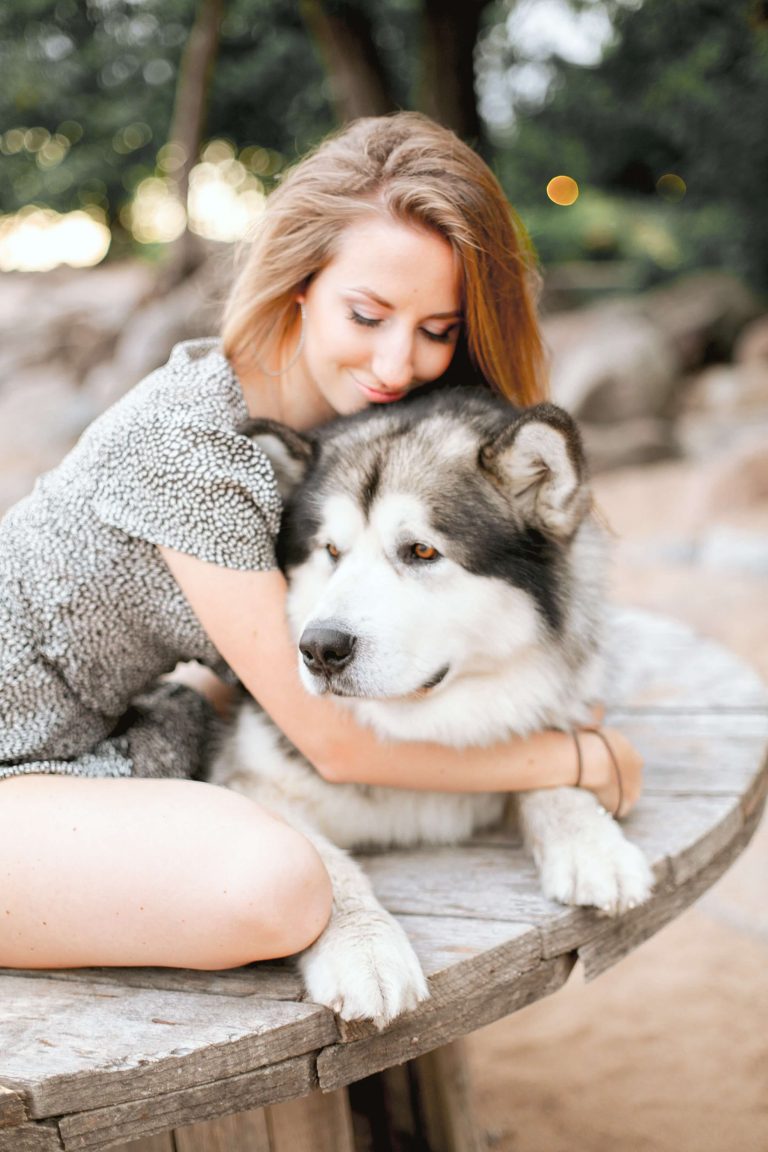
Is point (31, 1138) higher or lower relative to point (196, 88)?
lower

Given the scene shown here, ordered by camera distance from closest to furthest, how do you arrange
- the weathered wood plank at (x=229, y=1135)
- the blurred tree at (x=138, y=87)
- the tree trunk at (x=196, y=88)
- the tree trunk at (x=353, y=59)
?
the weathered wood plank at (x=229, y=1135) < the tree trunk at (x=353, y=59) < the tree trunk at (x=196, y=88) < the blurred tree at (x=138, y=87)

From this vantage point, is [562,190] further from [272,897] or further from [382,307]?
[272,897]

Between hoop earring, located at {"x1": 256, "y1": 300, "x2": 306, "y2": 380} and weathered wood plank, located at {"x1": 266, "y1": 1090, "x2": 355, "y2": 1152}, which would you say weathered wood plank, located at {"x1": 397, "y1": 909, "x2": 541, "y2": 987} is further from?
hoop earring, located at {"x1": 256, "y1": 300, "x2": 306, "y2": 380}

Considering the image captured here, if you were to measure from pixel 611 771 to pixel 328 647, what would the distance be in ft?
2.20

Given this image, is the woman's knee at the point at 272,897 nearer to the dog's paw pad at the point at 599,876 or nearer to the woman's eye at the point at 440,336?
the dog's paw pad at the point at 599,876

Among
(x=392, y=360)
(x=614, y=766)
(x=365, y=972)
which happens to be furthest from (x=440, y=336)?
(x=365, y=972)

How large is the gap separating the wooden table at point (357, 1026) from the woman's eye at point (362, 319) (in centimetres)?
112

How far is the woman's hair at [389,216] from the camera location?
85.4 inches

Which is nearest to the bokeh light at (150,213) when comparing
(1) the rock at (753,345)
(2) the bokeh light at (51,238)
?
(2) the bokeh light at (51,238)

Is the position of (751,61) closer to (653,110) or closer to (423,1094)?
(653,110)

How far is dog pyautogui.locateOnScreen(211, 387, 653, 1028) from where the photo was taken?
1.85 meters

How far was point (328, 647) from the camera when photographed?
5.92ft

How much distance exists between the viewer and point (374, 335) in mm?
2215

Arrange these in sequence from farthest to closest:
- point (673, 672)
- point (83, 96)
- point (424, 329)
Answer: point (83, 96)
point (673, 672)
point (424, 329)
